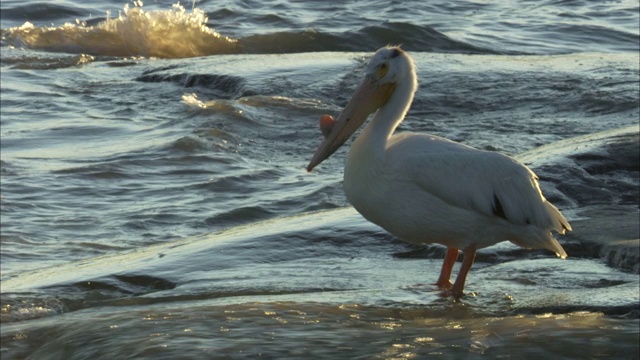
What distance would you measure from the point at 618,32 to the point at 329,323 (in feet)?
43.4

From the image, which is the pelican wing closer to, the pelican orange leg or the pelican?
the pelican

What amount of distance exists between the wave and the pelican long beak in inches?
375

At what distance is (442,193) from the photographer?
246 inches

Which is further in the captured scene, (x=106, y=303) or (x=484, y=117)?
(x=484, y=117)

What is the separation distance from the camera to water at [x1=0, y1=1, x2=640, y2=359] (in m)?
5.47

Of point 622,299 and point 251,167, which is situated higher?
point 622,299

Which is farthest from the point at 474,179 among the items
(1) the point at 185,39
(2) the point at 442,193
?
(1) the point at 185,39

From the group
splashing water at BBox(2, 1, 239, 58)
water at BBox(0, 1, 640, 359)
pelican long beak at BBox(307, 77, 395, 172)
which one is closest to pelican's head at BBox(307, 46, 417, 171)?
pelican long beak at BBox(307, 77, 395, 172)

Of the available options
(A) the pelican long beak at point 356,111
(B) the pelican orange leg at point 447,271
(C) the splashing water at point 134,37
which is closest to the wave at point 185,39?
(C) the splashing water at point 134,37

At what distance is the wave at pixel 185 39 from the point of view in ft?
54.2

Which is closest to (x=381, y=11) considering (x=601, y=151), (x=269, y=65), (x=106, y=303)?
(x=269, y=65)

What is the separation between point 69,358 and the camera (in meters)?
5.25

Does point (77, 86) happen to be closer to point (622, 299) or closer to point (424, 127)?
point (424, 127)

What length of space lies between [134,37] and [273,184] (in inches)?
321
